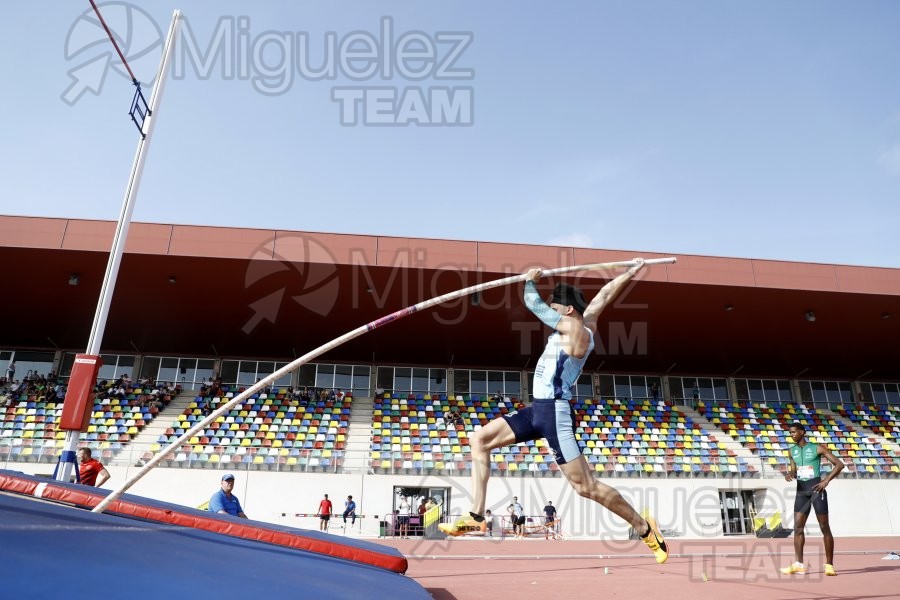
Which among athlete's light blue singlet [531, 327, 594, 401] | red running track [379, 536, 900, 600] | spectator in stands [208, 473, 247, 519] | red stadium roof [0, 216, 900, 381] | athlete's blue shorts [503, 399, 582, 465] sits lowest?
red running track [379, 536, 900, 600]

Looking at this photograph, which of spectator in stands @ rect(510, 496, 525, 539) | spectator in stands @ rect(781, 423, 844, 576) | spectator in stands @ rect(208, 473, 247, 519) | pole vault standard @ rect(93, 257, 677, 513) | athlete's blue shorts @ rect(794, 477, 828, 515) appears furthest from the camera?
spectator in stands @ rect(510, 496, 525, 539)

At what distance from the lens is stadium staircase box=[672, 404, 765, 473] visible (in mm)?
19077

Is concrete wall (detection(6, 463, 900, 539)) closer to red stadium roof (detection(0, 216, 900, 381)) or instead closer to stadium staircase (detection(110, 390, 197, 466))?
stadium staircase (detection(110, 390, 197, 466))

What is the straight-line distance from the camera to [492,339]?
2100cm

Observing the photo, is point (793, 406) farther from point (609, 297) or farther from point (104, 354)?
point (104, 354)

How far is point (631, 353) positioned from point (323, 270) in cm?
1216

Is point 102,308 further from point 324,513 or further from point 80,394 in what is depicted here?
point 324,513

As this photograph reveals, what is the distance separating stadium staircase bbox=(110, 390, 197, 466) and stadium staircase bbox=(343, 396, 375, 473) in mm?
5705

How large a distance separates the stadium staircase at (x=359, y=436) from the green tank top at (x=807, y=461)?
1271 centimetres

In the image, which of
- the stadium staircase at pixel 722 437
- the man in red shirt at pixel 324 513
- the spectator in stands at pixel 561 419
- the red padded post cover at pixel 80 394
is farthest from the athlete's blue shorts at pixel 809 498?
the stadium staircase at pixel 722 437

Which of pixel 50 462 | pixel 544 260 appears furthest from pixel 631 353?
pixel 50 462

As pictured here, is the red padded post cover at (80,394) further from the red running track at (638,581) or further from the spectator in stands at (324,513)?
the spectator in stands at (324,513)

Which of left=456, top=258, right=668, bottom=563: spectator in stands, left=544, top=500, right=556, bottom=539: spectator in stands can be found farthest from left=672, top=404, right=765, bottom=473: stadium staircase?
left=456, top=258, right=668, bottom=563: spectator in stands

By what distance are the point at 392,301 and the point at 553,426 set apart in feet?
48.0
